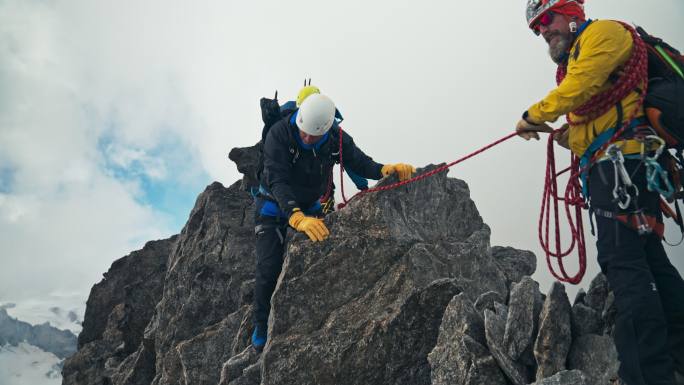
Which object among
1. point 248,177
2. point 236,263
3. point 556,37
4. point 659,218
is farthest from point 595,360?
point 248,177

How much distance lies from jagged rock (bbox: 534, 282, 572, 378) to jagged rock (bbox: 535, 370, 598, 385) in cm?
58

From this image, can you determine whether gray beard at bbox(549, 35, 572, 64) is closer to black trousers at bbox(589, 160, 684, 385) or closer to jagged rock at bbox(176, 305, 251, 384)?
black trousers at bbox(589, 160, 684, 385)

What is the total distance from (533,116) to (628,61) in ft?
3.70

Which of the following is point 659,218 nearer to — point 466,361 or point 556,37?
point 556,37

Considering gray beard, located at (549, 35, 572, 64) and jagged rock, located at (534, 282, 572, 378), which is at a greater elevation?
gray beard, located at (549, 35, 572, 64)

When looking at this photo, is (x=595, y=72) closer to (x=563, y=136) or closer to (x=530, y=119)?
(x=530, y=119)

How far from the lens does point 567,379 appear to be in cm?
513

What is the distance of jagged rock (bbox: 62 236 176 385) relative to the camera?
2334cm

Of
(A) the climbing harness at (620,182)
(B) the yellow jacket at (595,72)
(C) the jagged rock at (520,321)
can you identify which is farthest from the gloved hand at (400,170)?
(A) the climbing harness at (620,182)

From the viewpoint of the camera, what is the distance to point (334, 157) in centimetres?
1003

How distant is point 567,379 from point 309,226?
486cm

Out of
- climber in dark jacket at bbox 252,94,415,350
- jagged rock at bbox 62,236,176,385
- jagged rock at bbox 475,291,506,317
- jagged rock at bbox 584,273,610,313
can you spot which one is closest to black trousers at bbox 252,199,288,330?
climber in dark jacket at bbox 252,94,415,350

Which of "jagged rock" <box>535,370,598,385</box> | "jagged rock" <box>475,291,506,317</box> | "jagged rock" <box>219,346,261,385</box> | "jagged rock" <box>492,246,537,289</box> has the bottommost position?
"jagged rock" <box>535,370,598,385</box>

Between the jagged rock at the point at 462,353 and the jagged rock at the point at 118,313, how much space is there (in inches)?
710
